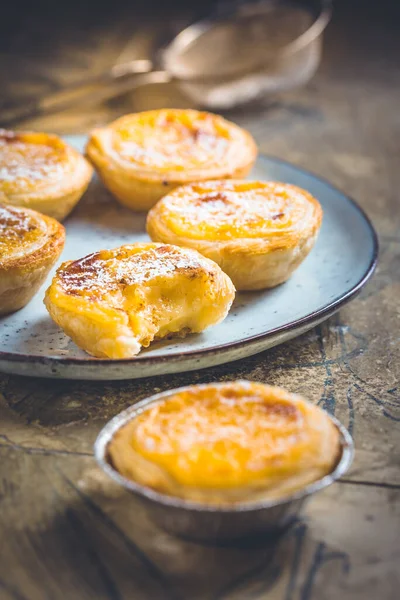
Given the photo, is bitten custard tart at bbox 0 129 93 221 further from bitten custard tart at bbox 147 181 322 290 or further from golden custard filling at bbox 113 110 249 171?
bitten custard tart at bbox 147 181 322 290

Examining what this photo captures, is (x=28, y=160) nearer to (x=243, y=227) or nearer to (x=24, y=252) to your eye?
(x=24, y=252)

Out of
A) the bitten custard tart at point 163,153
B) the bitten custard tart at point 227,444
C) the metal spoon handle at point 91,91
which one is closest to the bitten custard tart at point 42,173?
the bitten custard tart at point 163,153

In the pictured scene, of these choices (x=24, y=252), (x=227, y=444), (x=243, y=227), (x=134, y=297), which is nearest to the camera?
(x=227, y=444)

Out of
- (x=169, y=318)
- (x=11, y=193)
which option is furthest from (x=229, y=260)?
(x=11, y=193)

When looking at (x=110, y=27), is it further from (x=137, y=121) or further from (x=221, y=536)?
(x=221, y=536)

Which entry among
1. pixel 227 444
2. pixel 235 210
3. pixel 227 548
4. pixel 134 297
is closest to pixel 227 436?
pixel 227 444

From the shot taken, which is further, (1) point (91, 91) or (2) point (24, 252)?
(1) point (91, 91)

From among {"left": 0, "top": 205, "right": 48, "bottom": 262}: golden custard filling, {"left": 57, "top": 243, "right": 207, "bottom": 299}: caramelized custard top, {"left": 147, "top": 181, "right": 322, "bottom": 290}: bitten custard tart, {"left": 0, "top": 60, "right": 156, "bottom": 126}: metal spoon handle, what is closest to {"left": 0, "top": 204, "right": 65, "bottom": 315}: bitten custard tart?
{"left": 0, "top": 205, "right": 48, "bottom": 262}: golden custard filling
